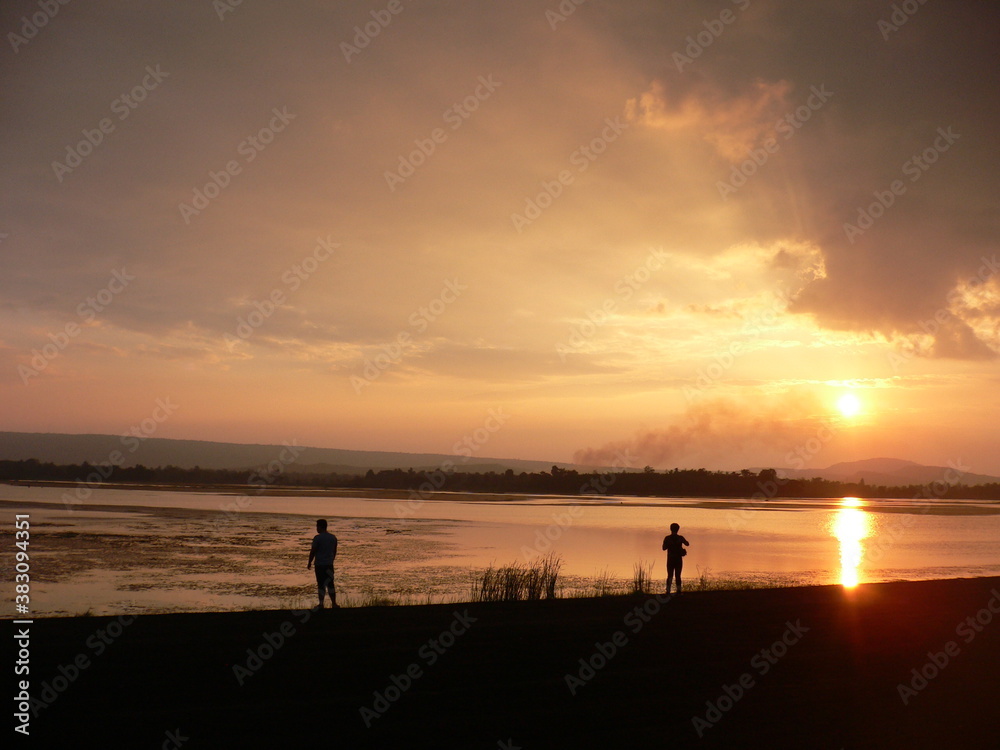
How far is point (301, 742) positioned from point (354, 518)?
150 feet

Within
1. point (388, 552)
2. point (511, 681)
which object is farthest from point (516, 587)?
point (388, 552)

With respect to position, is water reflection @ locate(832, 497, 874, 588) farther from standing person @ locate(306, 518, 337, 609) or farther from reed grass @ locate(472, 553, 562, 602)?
standing person @ locate(306, 518, 337, 609)

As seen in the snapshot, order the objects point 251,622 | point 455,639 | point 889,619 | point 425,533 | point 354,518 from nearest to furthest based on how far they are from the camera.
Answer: point 455,639, point 251,622, point 889,619, point 425,533, point 354,518

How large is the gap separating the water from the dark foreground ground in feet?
23.2

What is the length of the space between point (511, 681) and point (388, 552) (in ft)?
75.1

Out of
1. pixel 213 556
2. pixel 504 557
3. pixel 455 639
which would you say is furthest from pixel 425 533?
pixel 455 639

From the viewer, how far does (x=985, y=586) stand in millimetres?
21953

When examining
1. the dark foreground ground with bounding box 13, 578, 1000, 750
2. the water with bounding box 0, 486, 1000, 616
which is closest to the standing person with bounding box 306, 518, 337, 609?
the dark foreground ground with bounding box 13, 578, 1000, 750

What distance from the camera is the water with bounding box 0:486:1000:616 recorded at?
21703 mm

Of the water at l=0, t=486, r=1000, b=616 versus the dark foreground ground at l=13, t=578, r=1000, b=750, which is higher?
the water at l=0, t=486, r=1000, b=616

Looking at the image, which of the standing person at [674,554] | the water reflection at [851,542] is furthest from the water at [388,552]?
the standing person at [674,554]

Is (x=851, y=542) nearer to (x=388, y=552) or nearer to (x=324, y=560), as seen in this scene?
(x=388, y=552)

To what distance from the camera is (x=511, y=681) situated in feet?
33.2

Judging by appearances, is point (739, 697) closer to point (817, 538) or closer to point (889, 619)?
point (889, 619)
